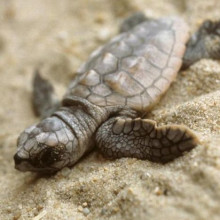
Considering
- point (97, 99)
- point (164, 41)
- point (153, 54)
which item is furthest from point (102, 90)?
point (164, 41)

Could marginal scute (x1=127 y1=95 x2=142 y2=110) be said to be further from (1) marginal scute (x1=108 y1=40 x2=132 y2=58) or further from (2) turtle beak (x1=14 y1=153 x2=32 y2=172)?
(2) turtle beak (x1=14 y1=153 x2=32 y2=172)

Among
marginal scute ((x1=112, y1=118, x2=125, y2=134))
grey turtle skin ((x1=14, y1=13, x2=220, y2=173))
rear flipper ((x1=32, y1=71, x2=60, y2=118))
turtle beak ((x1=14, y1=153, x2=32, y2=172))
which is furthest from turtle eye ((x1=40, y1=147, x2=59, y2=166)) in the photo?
rear flipper ((x1=32, y1=71, x2=60, y2=118))

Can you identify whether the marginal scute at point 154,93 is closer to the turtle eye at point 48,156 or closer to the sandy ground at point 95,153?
the sandy ground at point 95,153

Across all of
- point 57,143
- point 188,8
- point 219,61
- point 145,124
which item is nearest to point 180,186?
point 145,124

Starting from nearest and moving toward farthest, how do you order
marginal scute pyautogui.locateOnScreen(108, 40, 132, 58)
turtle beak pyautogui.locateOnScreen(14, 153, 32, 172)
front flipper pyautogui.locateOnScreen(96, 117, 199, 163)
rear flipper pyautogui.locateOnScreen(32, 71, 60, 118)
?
1. front flipper pyautogui.locateOnScreen(96, 117, 199, 163)
2. turtle beak pyautogui.locateOnScreen(14, 153, 32, 172)
3. marginal scute pyautogui.locateOnScreen(108, 40, 132, 58)
4. rear flipper pyautogui.locateOnScreen(32, 71, 60, 118)

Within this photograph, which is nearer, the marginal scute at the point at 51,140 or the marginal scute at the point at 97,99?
the marginal scute at the point at 51,140

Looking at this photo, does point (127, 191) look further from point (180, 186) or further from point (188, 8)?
point (188, 8)

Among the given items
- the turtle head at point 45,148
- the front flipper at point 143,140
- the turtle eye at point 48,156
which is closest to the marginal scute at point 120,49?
the front flipper at point 143,140
